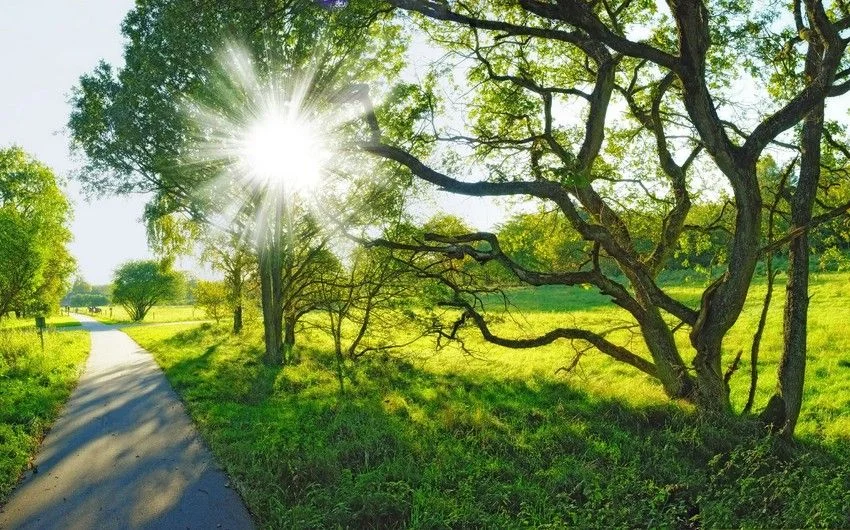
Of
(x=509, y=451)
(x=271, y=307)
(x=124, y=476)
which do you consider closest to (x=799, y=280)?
(x=509, y=451)

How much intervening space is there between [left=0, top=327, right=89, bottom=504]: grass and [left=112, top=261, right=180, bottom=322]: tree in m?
50.2

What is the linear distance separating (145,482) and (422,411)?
548 cm

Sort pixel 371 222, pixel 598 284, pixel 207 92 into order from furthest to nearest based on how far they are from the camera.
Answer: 1. pixel 371 222
2. pixel 207 92
3. pixel 598 284

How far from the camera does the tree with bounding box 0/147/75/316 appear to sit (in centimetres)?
3131

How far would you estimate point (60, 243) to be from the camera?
47062 millimetres

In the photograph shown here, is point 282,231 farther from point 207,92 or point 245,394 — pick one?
point 245,394

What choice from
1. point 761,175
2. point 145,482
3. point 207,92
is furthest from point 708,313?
point 207,92

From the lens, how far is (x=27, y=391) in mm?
13125

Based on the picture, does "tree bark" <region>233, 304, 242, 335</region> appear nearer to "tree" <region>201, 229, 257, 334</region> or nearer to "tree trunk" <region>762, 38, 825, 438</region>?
"tree" <region>201, 229, 257, 334</region>

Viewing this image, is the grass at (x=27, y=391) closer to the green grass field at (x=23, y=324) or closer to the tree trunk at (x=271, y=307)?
the tree trunk at (x=271, y=307)

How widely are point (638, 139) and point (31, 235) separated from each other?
3428cm

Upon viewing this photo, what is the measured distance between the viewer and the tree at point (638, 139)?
27.4ft

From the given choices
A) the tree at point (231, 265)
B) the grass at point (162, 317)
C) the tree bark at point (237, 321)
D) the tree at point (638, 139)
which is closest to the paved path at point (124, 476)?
the tree at point (638, 139)

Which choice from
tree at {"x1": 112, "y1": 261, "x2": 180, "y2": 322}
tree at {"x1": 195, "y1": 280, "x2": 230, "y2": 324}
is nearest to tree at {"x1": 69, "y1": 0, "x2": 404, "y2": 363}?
tree at {"x1": 195, "y1": 280, "x2": 230, "y2": 324}
